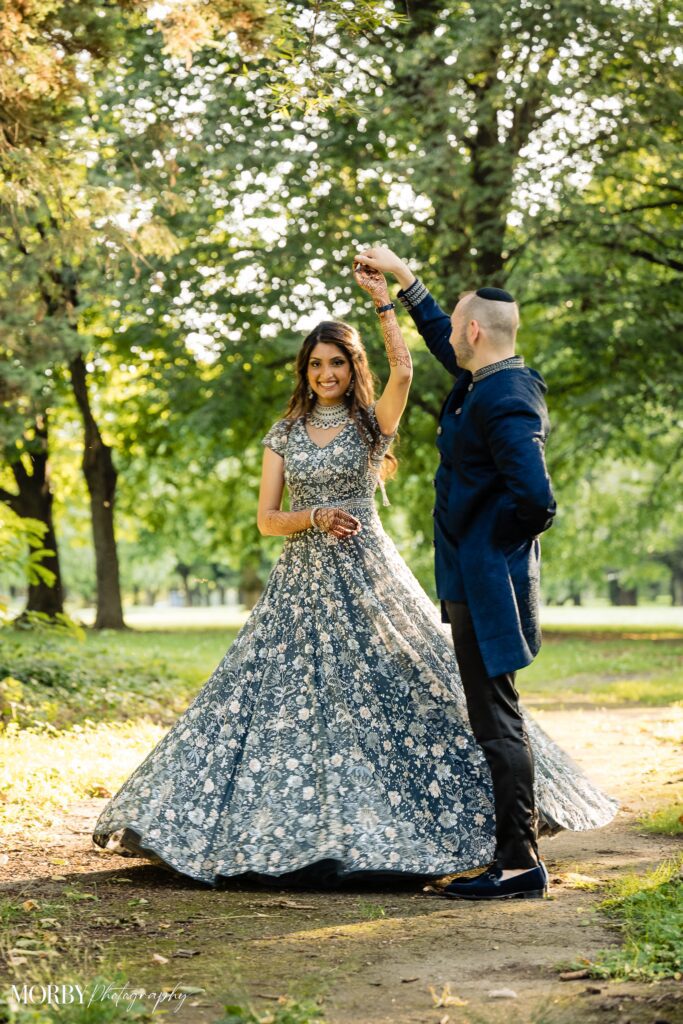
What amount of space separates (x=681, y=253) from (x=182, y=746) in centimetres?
1447

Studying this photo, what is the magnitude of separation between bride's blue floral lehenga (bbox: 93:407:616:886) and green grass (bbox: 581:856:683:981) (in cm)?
67

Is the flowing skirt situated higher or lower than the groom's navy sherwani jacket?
lower

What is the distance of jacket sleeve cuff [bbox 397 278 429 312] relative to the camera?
5207mm

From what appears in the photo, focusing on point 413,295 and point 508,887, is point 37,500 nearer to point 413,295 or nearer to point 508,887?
point 413,295

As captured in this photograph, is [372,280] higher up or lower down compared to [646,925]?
higher up

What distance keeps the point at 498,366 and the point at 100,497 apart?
64.1ft

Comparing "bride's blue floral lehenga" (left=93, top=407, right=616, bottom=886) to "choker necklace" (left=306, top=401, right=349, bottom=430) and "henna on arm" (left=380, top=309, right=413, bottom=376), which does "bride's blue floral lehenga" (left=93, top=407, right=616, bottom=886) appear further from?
"henna on arm" (left=380, top=309, right=413, bottom=376)

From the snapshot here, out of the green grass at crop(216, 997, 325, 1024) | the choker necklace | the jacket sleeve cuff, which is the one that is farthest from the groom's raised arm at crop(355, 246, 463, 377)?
the green grass at crop(216, 997, 325, 1024)

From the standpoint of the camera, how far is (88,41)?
286 inches

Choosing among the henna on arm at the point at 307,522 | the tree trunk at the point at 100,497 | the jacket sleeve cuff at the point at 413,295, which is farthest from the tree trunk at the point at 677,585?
the jacket sleeve cuff at the point at 413,295

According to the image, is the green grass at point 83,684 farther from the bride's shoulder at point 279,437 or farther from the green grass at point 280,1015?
the green grass at point 280,1015

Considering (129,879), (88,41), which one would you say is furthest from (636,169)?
(129,879)

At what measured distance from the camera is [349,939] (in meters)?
3.95

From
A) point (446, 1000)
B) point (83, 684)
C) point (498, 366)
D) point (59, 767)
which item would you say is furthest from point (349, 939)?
point (83, 684)
